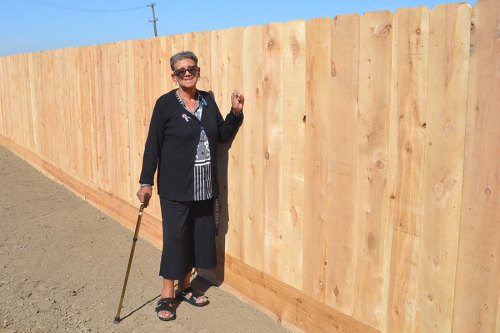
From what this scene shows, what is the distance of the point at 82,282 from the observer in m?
5.09

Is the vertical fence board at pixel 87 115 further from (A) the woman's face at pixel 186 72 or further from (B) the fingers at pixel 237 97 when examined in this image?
(B) the fingers at pixel 237 97

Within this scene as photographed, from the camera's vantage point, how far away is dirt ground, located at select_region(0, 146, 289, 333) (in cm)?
426

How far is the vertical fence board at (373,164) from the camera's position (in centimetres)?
308

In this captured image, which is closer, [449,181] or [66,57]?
[449,181]

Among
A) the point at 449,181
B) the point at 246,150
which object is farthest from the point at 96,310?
the point at 449,181

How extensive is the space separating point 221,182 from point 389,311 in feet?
6.65

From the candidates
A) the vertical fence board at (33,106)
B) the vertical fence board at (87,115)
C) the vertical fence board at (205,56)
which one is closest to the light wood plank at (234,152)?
the vertical fence board at (205,56)

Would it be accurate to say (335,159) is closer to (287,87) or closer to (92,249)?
(287,87)

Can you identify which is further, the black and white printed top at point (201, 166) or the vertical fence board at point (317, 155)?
the black and white printed top at point (201, 166)

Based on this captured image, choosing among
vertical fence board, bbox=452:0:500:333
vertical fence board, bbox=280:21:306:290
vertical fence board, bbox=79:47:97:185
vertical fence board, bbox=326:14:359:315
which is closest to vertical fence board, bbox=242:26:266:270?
vertical fence board, bbox=280:21:306:290

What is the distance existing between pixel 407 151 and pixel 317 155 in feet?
2.53

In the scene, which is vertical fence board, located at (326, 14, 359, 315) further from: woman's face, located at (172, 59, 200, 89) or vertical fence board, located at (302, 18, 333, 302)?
woman's face, located at (172, 59, 200, 89)

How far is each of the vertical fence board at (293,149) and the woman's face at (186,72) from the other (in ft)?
2.48

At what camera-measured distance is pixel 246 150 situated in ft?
14.4
